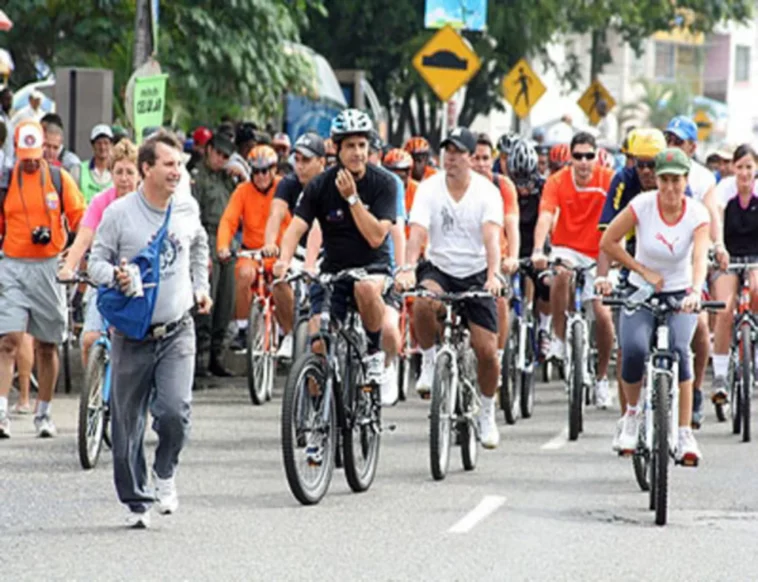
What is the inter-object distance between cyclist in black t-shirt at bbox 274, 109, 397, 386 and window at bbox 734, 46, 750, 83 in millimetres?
109121

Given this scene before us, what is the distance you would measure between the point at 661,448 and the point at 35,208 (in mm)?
5417

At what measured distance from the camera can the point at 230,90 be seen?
26.8m

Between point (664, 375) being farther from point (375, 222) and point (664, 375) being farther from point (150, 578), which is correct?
point (150, 578)

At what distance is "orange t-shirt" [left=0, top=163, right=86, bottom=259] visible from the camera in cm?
1542

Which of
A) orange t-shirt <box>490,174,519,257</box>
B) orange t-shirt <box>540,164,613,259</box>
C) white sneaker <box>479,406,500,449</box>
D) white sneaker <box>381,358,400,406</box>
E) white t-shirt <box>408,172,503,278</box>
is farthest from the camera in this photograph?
orange t-shirt <box>540,164,613,259</box>

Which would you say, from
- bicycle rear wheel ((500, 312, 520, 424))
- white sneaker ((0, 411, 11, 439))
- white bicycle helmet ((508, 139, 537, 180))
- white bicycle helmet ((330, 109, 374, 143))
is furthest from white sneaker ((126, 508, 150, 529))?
white bicycle helmet ((508, 139, 537, 180))

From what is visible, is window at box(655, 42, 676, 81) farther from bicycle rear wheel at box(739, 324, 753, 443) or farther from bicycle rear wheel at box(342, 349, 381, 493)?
bicycle rear wheel at box(342, 349, 381, 493)

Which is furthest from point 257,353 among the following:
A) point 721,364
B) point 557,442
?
point 721,364

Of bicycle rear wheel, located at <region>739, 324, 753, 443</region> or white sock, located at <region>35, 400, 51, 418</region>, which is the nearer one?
white sock, located at <region>35, 400, 51, 418</region>

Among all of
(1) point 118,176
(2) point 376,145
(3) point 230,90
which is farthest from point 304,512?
(3) point 230,90

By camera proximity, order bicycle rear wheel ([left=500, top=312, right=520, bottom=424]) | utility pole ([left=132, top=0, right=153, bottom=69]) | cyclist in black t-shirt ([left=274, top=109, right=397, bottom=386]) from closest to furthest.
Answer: cyclist in black t-shirt ([left=274, top=109, right=397, bottom=386]), bicycle rear wheel ([left=500, top=312, right=520, bottom=424]), utility pole ([left=132, top=0, right=153, bottom=69])

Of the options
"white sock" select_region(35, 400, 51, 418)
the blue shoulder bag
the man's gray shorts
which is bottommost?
"white sock" select_region(35, 400, 51, 418)

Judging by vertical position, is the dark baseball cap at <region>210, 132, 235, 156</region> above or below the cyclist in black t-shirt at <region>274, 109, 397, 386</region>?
above

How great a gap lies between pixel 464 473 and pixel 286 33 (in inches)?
542
